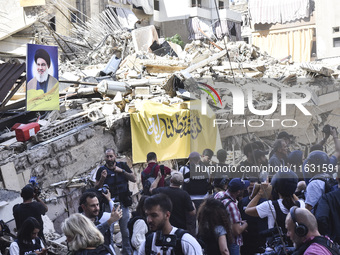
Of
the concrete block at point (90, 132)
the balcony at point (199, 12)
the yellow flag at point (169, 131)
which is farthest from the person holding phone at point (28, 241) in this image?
the balcony at point (199, 12)

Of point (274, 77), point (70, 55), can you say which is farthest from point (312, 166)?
point (70, 55)

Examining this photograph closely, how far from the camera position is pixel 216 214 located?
4.62 metres

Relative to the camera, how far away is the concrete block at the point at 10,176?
8.91 metres

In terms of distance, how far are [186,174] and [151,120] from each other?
433cm

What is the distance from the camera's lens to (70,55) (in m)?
22.2

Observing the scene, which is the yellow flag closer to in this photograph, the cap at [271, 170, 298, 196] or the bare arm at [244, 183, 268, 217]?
the bare arm at [244, 183, 268, 217]

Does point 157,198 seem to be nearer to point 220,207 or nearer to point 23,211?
point 220,207

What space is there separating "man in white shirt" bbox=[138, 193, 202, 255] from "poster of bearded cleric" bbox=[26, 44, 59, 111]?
20.7ft

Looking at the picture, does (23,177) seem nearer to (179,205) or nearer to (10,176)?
(10,176)

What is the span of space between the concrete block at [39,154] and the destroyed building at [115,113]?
0.7 inches

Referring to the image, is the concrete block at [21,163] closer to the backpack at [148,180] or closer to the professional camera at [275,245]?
the backpack at [148,180]

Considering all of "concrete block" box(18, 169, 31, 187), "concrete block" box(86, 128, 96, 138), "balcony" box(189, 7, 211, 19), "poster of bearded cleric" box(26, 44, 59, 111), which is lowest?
"concrete block" box(18, 169, 31, 187)

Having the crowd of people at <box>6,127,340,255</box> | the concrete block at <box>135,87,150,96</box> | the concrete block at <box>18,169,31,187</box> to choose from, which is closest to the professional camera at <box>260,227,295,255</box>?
the crowd of people at <box>6,127,340,255</box>

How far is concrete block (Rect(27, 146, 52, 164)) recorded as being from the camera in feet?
31.3
